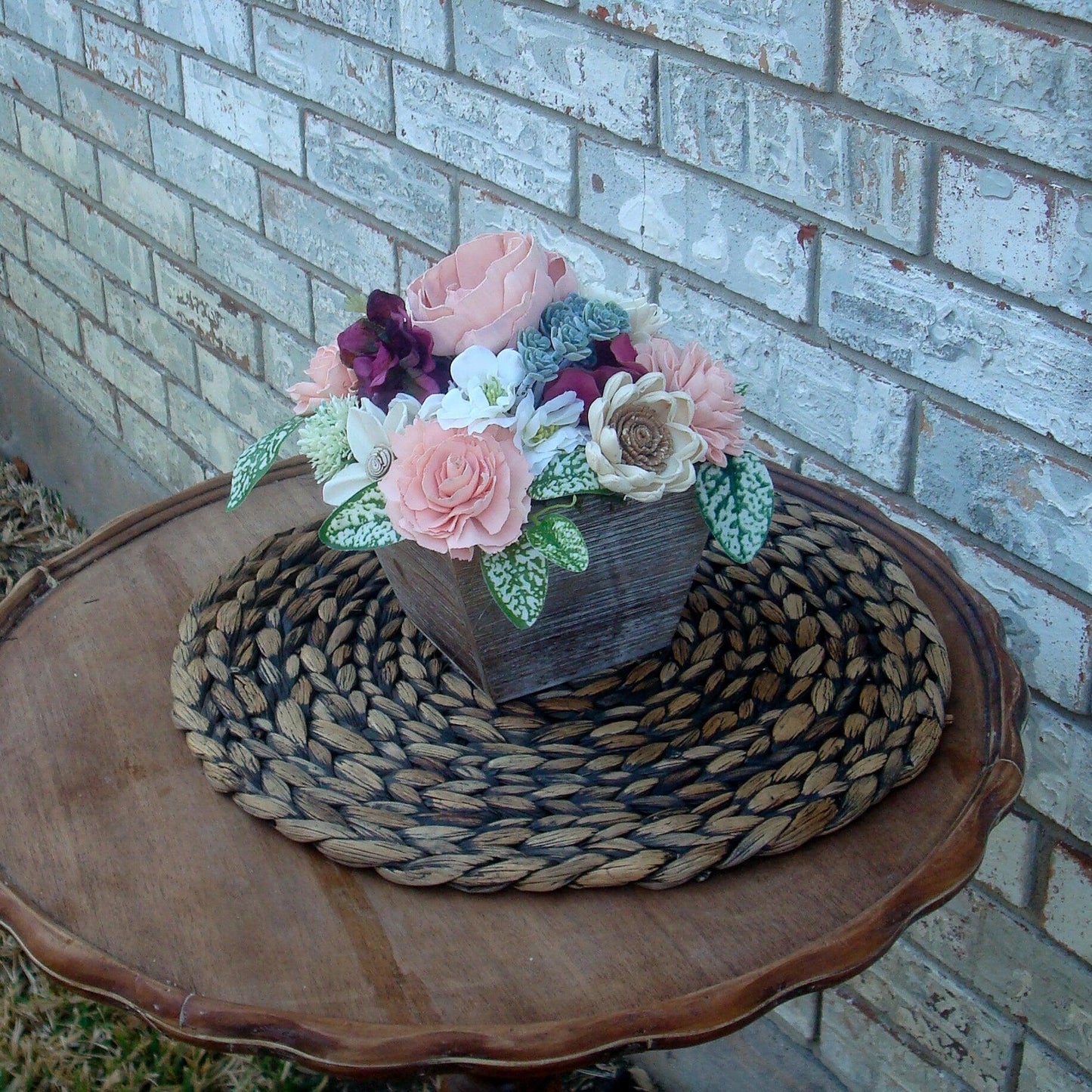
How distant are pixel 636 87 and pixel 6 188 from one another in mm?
2053

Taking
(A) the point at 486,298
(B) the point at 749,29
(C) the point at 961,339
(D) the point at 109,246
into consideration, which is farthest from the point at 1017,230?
(D) the point at 109,246

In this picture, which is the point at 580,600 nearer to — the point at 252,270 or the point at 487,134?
the point at 487,134

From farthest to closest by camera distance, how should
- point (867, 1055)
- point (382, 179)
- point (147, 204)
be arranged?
1. point (147, 204)
2. point (382, 179)
3. point (867, 1055)

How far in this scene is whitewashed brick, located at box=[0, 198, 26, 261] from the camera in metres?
2.96

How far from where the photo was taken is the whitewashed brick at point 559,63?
1377 millimetres

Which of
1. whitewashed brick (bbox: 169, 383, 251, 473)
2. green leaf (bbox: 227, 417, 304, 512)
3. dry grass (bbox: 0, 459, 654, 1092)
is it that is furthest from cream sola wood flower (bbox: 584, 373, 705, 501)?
whitewashed brick (bbox: 169, 383, 251, 473)

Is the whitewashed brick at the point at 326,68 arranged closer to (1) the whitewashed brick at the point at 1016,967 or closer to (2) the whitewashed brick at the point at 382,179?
(2) the whitewashed brick at the point at 382,179

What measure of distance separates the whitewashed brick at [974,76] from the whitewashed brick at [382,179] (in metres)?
0.68

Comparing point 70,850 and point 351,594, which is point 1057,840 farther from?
point 70,850

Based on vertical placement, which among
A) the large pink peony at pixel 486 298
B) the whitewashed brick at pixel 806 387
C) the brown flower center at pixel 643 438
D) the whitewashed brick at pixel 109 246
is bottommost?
the whitewashed brick at pixel 109 246

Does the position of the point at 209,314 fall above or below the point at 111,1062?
above

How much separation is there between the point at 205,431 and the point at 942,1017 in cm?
163

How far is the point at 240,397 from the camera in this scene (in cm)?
230

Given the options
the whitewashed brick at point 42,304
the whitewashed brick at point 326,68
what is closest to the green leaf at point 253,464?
the whitewashed brick at point 326,68
